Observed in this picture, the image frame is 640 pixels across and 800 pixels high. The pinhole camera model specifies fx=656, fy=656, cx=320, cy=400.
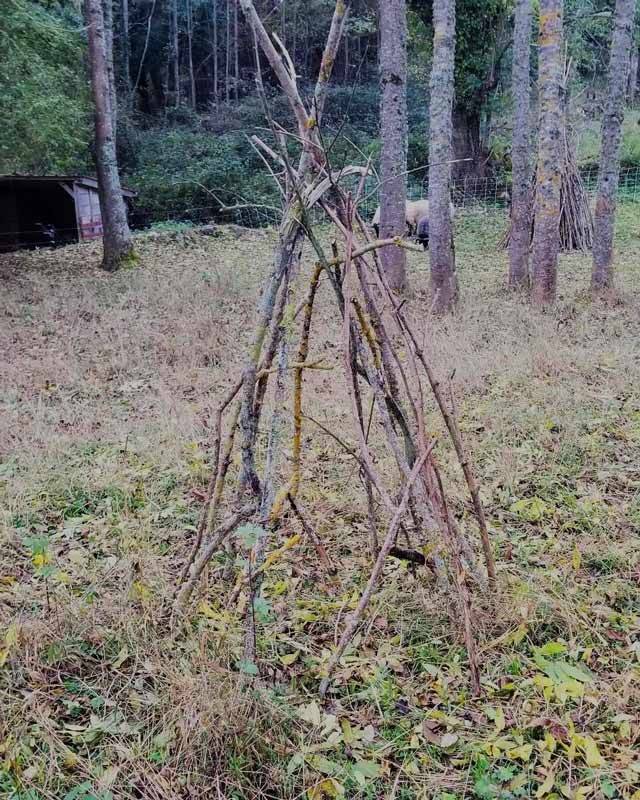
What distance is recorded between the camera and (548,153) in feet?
24.8

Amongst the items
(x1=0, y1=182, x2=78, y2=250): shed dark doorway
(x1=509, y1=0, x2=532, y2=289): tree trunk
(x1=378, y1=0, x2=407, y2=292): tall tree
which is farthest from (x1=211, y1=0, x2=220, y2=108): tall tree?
(x1=378, y1=0, x2=407, y2=292): tall tree

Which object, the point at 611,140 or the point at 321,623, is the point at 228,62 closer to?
the point at 611,140

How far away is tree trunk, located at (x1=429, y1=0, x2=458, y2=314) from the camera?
7.66 meters

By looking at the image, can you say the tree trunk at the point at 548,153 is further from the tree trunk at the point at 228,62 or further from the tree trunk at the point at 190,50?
the tree trunk at the point at 190,50

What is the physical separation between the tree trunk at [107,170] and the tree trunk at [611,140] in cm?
777

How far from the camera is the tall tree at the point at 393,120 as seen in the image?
25.7 ft

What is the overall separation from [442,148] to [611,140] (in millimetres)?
2027

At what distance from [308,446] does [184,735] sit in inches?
98.4

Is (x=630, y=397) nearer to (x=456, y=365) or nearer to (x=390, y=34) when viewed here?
(x=456, y=365)

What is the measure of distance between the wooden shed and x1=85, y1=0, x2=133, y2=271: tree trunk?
3713 millimetres

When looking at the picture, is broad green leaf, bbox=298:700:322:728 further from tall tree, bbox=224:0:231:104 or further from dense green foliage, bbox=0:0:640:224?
tall tree, bbox=224:0:231:104

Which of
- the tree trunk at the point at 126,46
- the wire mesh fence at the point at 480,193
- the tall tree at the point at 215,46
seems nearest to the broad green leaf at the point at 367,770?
the wire mesh fence at the point at 480,193

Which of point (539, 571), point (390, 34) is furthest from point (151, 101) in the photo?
point (539, 571)

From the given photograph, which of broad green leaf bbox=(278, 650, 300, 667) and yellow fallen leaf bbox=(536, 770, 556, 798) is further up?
broad green leaf bbox=(278, 650, 300, 667)
